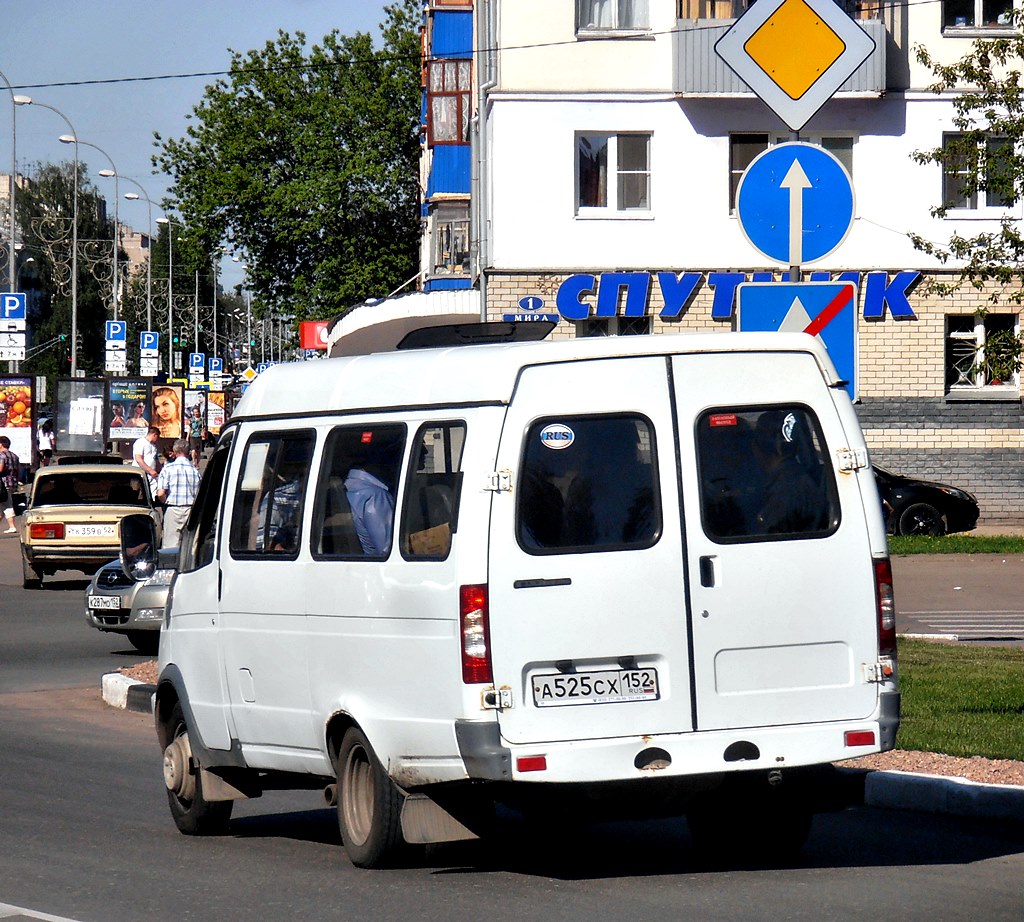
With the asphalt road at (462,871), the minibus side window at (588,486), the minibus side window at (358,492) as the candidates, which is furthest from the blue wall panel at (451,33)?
the minibus side window at (588,486)

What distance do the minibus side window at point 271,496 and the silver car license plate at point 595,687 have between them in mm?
1553

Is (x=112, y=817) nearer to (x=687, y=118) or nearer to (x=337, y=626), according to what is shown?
(x=337, y=626)

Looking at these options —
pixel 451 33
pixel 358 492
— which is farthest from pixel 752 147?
pixel 358 492

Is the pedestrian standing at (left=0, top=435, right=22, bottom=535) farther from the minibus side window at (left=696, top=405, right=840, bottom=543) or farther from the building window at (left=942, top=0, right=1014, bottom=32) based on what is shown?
the minibus side window at (left=696, top=405, right=840, bottom=543)

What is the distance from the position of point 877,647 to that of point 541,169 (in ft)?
89.4

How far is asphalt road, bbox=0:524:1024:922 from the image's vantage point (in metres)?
6.92

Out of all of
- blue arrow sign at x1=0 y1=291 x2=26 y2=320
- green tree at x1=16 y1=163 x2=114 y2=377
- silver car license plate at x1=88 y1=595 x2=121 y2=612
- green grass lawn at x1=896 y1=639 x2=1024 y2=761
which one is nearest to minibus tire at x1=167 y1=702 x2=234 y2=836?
green grass lawn at x1=896 y1=639 x2=1024 y2=761

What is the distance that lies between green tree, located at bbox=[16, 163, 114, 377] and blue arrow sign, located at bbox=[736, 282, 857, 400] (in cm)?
13339

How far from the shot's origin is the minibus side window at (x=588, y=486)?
6992 millimetres

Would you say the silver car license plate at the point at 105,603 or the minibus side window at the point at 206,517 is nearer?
the minibus side window at the point at 206,517

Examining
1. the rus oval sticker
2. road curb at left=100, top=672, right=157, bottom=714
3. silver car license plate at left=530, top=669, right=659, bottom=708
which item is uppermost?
the rus oval sticker

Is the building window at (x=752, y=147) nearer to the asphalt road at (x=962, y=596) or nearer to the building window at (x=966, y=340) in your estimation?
the building window at (x=966, y=340)

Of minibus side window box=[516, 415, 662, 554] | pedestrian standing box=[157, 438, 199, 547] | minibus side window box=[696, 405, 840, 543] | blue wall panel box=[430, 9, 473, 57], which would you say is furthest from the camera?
blue wall panel box=[430, 9, 473, 57]

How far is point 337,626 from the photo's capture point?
761cm
